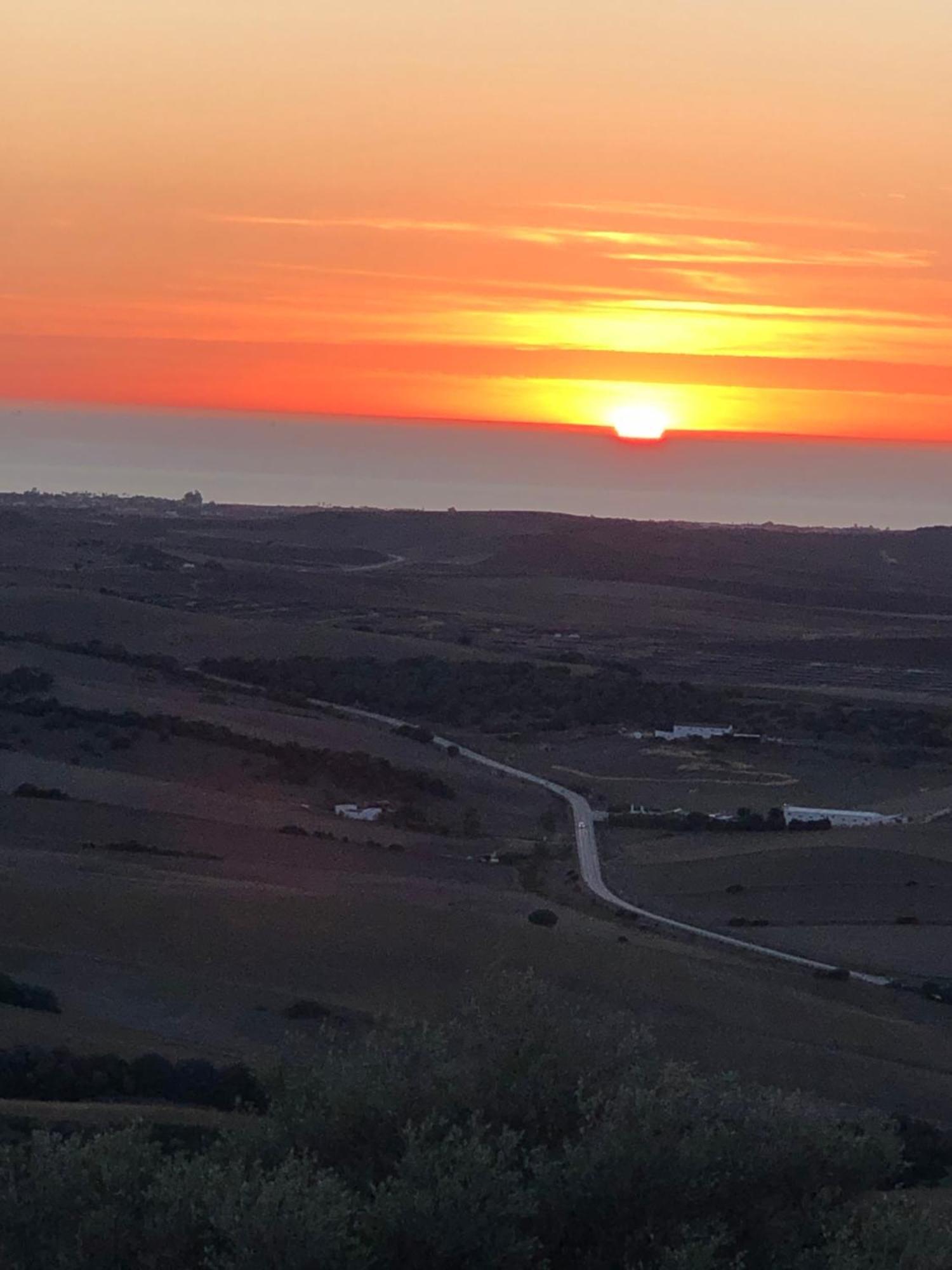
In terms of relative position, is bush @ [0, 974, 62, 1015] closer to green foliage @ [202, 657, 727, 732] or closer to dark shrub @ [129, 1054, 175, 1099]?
dark shrub @ [129, 1054, 175, 1099]

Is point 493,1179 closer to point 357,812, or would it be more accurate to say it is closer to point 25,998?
point 25,998

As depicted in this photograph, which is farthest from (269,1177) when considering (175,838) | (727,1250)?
(175,838)

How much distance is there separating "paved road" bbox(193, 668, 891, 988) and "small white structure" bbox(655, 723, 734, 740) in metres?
6.12

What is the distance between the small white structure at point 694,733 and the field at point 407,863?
44.5 inches

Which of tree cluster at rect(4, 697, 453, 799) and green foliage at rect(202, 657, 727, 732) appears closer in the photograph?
tree cluster at rect(4, 697, 453, 799)

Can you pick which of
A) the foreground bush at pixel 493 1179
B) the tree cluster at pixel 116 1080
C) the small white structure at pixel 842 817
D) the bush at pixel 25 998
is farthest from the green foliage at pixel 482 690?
the foreground bush at pixel 493 1179

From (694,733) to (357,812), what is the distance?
1528 cm

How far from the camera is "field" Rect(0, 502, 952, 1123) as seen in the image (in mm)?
20094

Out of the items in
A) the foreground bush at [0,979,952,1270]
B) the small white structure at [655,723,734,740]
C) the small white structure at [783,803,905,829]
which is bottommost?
the small white structure at [783,803,905,829]

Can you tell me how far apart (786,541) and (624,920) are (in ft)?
382

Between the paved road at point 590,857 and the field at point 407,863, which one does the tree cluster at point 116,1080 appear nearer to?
the field at point 407,863

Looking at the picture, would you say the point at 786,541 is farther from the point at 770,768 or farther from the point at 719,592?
the point at 770,768

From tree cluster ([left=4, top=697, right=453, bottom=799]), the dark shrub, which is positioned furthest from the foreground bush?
tree cluster ([left=4, top=697, right=453, bottom=799])

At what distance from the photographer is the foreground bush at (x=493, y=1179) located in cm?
728
